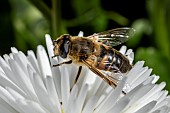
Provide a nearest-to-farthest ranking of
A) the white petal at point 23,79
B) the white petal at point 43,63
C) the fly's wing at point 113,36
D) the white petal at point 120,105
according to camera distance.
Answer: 1. the white petal at point 120,105
2. the white petal at point 23,79
3. the white petal at point 43,63
4. the fly's wing at point 113,36

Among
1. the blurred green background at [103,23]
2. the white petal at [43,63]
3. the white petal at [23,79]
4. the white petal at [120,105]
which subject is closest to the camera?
the white petal at [120,105]

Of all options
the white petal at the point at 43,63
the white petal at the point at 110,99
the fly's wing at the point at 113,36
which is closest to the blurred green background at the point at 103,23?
the fly's wing at the point at 113,36

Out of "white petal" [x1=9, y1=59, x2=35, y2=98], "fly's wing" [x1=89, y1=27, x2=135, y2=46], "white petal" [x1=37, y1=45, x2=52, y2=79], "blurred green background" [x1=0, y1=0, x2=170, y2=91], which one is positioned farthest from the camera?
"blurred green background" [x1=0, y1=0, x2=170, y2=91]

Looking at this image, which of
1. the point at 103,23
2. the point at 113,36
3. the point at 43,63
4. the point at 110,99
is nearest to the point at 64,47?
the point at 43,63

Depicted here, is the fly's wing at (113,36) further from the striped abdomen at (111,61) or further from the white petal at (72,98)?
the white petal at (72,98)

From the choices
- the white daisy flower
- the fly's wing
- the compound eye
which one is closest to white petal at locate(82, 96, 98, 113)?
the white daisy flower

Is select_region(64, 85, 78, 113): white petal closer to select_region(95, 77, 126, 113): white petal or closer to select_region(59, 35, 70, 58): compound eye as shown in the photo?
select_region(95, 77, 126, 113): white petal

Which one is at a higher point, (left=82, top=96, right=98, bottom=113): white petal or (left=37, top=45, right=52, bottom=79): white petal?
(left=37, top=45, right=52, bottom=79): white petal
